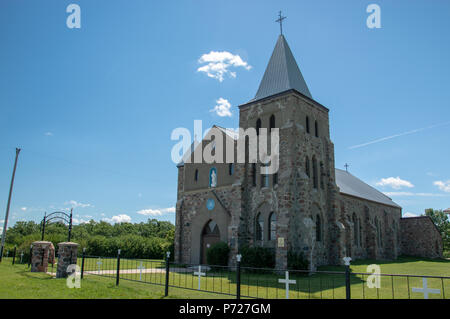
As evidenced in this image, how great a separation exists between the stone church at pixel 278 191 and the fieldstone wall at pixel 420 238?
1709 centimetres

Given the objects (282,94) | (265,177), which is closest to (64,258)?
(265,177)

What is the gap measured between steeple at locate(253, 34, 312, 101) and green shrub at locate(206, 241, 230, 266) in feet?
32.7

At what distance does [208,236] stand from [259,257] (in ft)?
18.9

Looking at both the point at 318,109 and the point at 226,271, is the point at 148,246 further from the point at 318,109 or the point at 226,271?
the point at 318,109

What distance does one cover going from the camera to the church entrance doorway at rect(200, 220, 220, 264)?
23927 mm

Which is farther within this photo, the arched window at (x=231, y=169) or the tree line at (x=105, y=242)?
the tree line at (x=105, y=242)

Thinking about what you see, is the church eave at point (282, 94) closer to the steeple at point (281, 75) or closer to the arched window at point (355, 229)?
the steeple at point (281, 75)

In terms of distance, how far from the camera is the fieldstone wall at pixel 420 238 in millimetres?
37938

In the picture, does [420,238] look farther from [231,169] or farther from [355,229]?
[231,169]

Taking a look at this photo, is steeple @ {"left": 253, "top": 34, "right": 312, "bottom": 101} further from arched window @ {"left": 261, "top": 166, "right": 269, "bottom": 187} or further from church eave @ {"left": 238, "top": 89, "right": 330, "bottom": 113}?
arched window @ {"left": 261, "top": 166, "right": 269, "bottom": 187}

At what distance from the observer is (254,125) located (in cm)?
2269

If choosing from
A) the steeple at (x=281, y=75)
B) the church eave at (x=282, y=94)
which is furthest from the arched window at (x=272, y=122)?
the steeple at (x=281, y=75)

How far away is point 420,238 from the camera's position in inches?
1521
